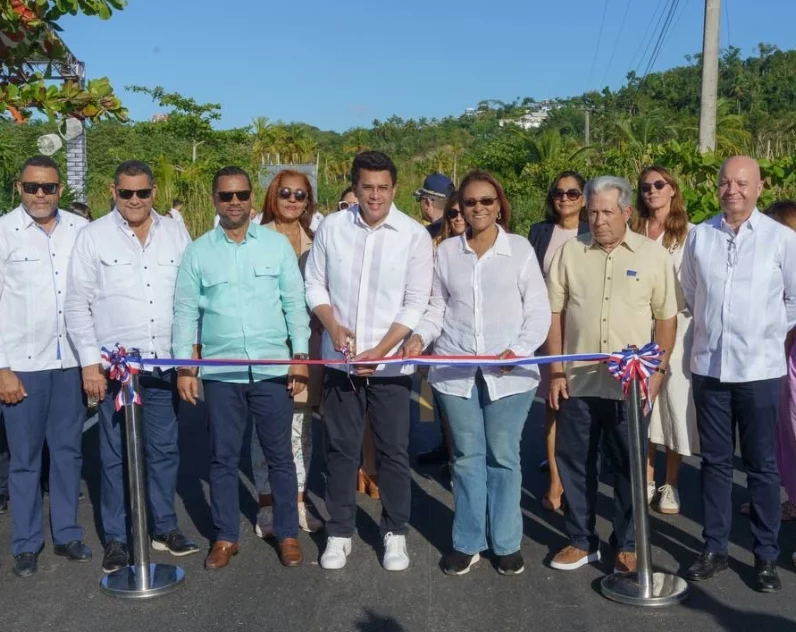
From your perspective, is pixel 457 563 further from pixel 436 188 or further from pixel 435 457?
pixel 436 188

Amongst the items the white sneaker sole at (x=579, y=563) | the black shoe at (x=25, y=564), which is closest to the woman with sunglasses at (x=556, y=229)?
the white sneaker sole at (x=579, y=563)

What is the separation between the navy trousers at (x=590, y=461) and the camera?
501 cm

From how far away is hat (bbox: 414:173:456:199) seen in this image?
7.65 meters

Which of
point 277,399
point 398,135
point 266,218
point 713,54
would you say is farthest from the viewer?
point 398,135

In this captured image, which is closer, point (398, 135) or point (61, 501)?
point (61, 501)

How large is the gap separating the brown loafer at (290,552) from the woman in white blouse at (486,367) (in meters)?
0.82

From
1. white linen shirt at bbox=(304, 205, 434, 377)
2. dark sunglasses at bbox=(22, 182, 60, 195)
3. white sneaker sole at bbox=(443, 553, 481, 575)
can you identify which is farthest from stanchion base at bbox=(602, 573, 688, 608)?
dark sunglasses at bbox=(22, 182, 60, 195)

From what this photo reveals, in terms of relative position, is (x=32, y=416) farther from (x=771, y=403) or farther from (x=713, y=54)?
(x=713, y=54)

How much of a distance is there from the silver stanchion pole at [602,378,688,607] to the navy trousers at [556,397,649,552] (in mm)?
192

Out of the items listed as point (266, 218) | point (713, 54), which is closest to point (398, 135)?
point (713, 54)

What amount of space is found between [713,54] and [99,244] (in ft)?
38.4

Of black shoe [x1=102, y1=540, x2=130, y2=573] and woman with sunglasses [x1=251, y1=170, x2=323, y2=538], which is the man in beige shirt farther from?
black shoe [x1=102, y1=540, x2=130, y2=573]

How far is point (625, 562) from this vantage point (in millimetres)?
4980

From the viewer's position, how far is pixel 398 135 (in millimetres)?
72625
